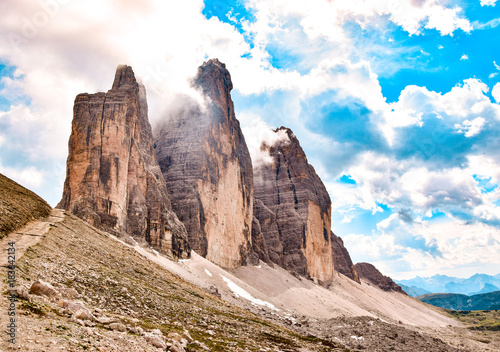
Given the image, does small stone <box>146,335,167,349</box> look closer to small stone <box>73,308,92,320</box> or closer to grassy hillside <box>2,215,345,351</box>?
grassy hillside <box>2,215,345,351</box>

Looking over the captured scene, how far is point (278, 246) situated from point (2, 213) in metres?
82.7

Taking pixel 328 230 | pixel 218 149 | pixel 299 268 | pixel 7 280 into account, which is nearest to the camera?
pixel 7 280

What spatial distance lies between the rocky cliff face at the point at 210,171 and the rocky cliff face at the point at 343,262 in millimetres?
63058

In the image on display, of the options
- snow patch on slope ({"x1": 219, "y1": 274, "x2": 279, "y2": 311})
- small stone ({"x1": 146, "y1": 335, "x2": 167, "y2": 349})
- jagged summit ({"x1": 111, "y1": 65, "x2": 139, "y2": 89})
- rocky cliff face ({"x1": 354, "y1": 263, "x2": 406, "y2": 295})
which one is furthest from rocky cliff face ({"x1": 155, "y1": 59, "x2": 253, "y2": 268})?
rocky cliff face ({"x1": 354, "y1": 263, "x2": 406, "y2": 295})

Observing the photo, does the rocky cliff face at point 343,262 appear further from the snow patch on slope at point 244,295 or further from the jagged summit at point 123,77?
the jagged summit at point 123,77

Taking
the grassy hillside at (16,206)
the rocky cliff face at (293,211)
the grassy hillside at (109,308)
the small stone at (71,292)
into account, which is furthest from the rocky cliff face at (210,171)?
the small stone at (71,292)

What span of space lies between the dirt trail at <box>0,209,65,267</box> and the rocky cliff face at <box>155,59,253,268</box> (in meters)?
41.2

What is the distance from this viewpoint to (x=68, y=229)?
3294cm

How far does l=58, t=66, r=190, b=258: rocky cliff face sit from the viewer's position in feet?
172

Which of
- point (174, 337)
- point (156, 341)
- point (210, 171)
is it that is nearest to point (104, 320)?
point (156, 341)

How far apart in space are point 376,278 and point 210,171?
387 ft

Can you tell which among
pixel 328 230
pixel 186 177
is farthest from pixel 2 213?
pixel 328 230

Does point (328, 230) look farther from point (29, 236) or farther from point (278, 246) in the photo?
point (29, 236)

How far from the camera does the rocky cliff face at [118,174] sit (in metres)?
52.4
